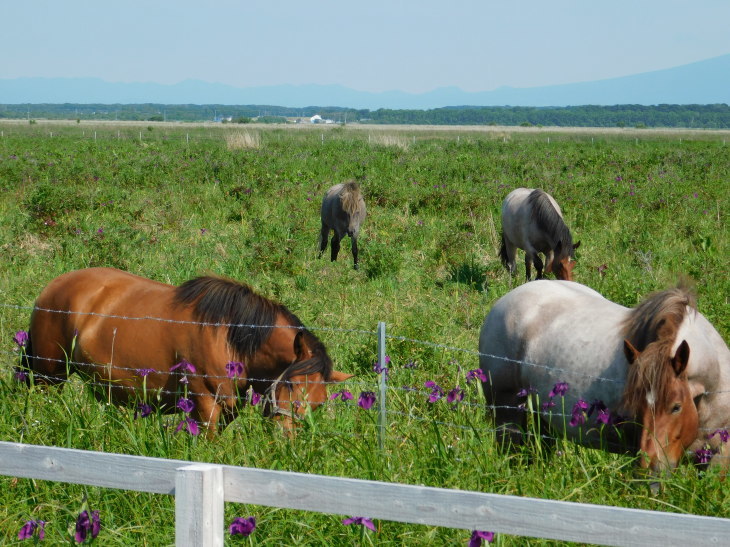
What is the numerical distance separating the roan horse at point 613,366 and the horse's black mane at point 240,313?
4.27 ft

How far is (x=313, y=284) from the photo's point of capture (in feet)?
34.2

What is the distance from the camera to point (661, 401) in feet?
13.2

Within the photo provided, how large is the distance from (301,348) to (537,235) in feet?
24.7

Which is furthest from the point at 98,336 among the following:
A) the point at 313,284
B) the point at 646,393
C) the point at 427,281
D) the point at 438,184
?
the point at 438,184

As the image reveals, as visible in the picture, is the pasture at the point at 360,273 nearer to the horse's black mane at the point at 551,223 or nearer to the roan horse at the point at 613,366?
the roan horse at the point at 613,366

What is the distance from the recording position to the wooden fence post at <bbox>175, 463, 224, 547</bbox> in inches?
110

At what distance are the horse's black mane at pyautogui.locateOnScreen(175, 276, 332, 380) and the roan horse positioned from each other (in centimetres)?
130

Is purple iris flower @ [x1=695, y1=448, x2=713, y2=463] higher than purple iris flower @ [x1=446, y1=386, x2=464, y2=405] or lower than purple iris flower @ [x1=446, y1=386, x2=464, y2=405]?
lower

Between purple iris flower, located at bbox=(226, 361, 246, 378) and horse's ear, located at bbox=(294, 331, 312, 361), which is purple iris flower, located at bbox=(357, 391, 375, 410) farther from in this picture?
purple iris flower, located at bbox=(226, 361, 246, 378)

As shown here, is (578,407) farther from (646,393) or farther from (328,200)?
(328,200)

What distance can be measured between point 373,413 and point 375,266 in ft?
20.4

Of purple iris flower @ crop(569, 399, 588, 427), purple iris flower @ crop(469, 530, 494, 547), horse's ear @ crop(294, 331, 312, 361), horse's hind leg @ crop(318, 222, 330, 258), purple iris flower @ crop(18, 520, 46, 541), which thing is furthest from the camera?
horse's hind leg @ crop(318, 222, 330, 258)

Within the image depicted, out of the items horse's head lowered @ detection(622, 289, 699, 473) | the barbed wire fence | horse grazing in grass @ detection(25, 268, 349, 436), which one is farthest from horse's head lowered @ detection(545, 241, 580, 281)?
horse's head lowered @ detection(622, 289, 699, 473)

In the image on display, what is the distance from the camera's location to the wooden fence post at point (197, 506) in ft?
9.15
